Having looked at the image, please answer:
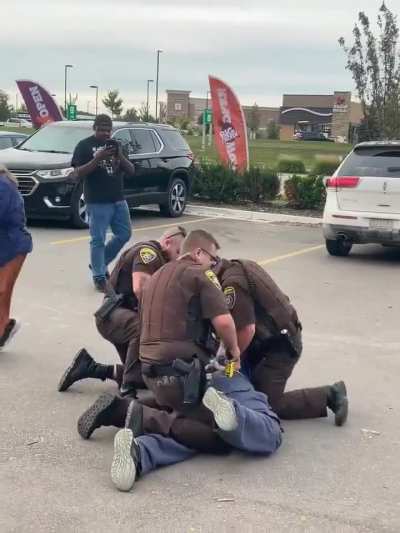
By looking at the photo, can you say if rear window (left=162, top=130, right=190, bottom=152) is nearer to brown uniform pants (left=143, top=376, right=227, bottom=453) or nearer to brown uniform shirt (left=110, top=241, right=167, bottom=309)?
brown uniform shirt (left=110, top=241, right=167, bottom=309)

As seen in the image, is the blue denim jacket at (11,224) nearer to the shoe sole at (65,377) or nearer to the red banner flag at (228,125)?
the shoe sole at (65,377)

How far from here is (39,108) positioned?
29.8m

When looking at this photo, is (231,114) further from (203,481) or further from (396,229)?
(203,481)

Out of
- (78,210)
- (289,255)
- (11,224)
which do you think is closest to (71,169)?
(78,210)

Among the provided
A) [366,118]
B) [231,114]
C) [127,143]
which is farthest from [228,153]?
[127,143]

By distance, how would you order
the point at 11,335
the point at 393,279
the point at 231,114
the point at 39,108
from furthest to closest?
the point at 39,108
the point at 231,114
the point at 393,279
the point at 11,335

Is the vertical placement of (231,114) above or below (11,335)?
above

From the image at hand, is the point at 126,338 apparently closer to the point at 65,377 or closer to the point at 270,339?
the point at 65,377

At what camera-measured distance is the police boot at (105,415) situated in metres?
4.40

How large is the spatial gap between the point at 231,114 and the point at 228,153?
1.18 metres

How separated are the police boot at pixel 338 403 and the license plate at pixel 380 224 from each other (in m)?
5.67

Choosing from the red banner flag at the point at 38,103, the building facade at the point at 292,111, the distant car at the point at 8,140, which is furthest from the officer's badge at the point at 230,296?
the building facade at the point at 292,111

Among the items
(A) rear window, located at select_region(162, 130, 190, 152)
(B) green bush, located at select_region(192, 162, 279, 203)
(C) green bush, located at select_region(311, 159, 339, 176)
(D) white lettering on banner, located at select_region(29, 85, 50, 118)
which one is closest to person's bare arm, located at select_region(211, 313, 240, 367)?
(A) rear window, located at select_region(162, 130, 190, 152)

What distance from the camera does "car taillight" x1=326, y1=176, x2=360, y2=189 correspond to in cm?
1047
